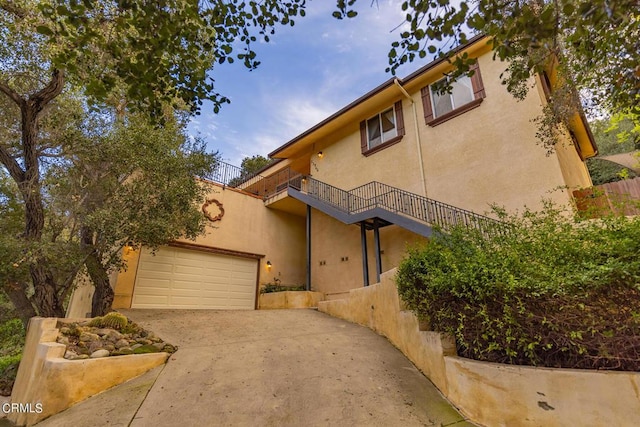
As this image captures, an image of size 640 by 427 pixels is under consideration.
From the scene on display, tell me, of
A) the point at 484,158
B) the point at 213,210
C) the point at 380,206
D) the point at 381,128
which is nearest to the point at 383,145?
the point at 381,128

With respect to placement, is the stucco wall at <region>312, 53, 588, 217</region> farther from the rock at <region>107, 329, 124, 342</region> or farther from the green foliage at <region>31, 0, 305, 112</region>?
the rock at <region>107, 329, 124, 342</region>

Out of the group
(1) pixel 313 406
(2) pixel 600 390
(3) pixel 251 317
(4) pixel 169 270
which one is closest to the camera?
(2) pixel 600 390

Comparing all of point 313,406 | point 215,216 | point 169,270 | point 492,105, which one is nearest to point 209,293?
point 169,270

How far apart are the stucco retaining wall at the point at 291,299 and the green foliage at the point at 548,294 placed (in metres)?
6.74

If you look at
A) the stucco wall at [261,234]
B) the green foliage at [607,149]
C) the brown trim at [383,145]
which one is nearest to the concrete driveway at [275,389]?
the stucco wall at [261,234]

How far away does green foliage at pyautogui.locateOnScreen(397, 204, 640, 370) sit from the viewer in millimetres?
2246

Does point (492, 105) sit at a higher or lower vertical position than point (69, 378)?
higher

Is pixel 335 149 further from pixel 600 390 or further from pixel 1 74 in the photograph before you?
pixel 600 390

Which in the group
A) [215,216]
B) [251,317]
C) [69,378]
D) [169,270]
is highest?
[215,216]

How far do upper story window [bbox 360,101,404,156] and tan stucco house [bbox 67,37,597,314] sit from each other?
4cm

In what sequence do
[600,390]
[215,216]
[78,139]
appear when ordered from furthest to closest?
[215,216], [78,139], [600,390]

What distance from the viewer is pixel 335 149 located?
1242cm

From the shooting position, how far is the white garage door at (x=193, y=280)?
8.75m

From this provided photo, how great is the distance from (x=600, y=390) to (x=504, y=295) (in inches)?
33.4
